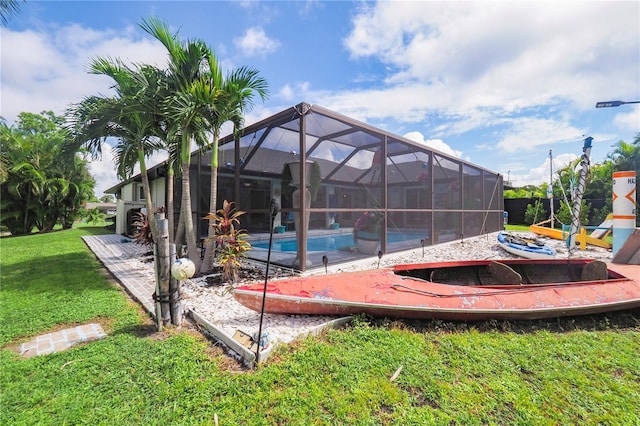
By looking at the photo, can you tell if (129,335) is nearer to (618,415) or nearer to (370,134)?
(618,415)

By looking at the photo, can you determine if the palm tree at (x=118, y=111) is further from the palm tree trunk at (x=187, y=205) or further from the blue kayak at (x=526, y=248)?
the blue kayak at (x=526, y=248)

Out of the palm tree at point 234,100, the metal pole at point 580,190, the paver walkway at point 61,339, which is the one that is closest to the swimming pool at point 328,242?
the palm tree at point 234,100

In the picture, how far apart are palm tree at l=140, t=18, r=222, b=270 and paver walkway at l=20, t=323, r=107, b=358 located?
2445 mm

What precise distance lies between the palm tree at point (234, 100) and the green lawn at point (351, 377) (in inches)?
101

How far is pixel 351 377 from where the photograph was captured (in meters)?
2.20

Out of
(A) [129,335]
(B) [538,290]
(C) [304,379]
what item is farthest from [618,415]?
(A) [129,335]

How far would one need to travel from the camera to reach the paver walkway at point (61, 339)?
2.64 metres

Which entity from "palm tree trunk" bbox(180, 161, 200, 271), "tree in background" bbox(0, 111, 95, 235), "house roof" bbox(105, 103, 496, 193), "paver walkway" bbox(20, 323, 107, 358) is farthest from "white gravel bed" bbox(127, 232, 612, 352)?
"tree in background" bbox(0, 111, 95, 235)

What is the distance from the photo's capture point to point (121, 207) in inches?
497

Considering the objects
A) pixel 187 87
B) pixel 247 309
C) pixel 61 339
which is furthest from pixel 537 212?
pixel 61 339

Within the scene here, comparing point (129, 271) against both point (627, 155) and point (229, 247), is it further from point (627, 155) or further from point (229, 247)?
point (627, 155)

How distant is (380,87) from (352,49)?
1999 millimetres

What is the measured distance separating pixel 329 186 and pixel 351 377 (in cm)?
427

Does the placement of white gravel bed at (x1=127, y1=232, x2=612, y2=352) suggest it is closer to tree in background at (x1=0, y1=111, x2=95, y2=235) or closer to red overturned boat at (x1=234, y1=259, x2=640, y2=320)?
red overturned boat at (x1=234, y1=259, x2=640, y2=320)
